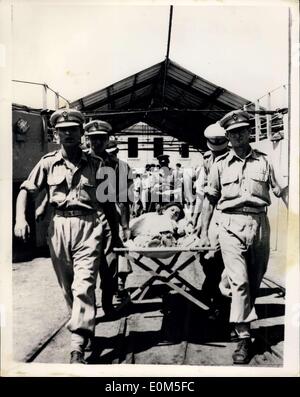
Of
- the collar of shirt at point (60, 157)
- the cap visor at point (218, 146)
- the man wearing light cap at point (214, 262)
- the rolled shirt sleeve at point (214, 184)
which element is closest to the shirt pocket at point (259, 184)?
the rolled shirt sleeve at point (214, 184)

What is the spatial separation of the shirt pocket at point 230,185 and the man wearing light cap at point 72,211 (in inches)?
49.3

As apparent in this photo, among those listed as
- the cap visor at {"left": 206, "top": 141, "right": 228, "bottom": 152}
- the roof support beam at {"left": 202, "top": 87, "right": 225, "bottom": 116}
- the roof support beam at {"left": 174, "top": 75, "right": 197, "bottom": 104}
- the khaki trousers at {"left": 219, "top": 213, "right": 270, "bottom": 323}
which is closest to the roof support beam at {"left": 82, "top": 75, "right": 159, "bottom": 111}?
the roof support beam at {"left": 174, "top": 75, "right": 197, "bottom": 104}

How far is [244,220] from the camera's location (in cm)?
400

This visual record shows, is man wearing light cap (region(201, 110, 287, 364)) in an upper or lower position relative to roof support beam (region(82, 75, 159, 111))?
lower

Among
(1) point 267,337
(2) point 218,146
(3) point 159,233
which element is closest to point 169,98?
(2) point 218,146

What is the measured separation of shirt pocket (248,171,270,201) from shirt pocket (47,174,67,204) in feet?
5.82

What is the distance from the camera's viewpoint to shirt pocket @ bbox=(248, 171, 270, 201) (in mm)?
4008

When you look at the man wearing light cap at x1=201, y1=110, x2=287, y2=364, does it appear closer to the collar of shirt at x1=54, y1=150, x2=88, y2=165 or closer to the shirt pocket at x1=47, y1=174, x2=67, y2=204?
the collar of shirt at x1=54, y1=150, x2=88, y2=165

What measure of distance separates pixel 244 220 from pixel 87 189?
1.52 meters

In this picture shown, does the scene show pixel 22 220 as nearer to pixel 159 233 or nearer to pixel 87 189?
pixel 87 189

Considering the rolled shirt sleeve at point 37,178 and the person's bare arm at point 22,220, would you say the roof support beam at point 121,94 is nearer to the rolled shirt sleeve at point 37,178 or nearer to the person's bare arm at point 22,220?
the rolled shirt sleeve at point 37,178

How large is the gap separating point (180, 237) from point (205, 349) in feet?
5.22

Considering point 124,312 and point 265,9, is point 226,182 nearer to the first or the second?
point 265,9

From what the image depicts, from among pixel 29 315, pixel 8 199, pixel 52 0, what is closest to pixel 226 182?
pixel 8 199
